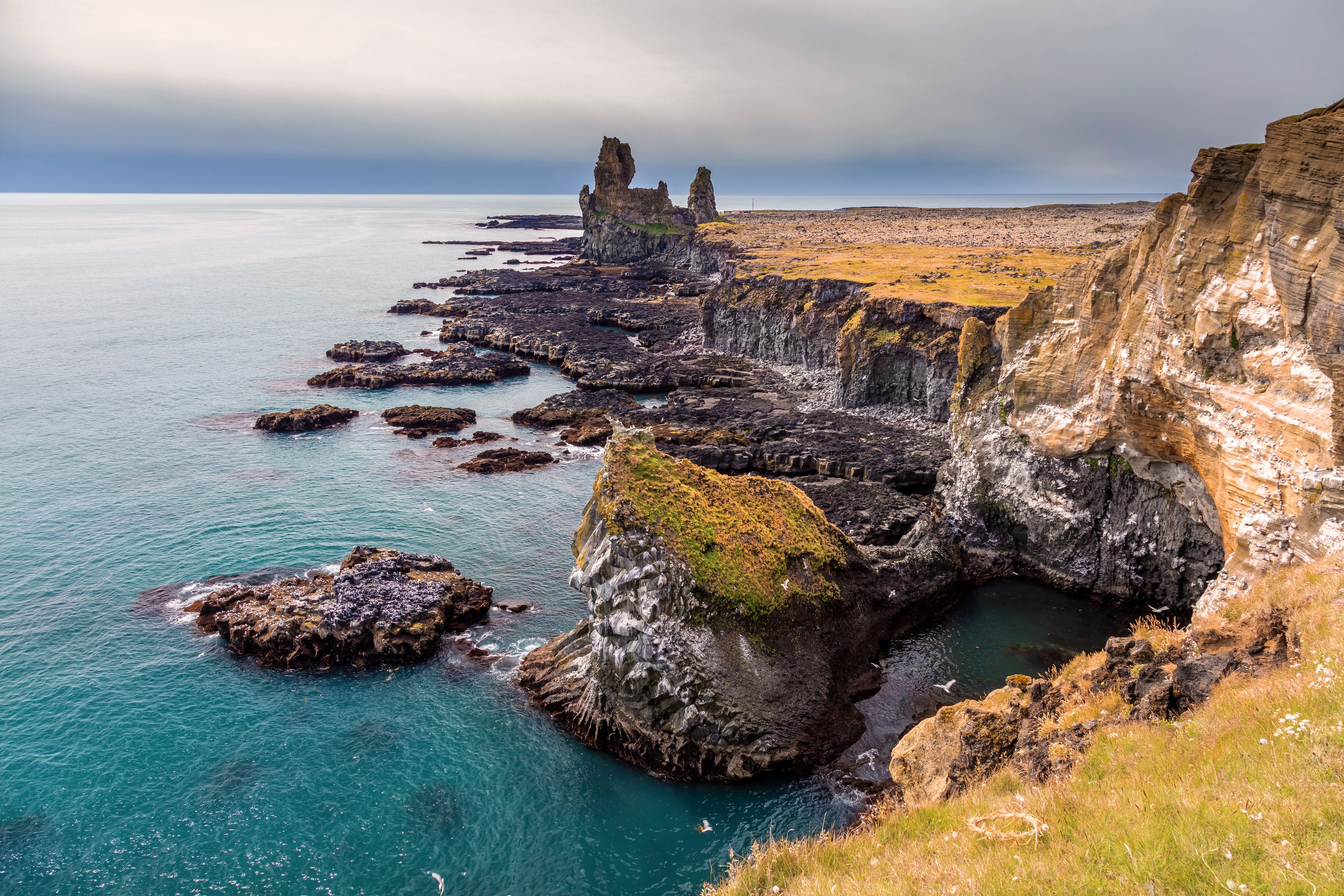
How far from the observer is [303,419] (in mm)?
61719

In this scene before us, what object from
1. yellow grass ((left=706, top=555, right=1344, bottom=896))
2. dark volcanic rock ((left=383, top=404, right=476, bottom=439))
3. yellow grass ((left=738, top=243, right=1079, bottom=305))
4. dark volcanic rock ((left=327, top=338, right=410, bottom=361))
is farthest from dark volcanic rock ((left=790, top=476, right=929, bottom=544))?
dark volcanic rock ((left=327, top=338, right=410, bottom=361))

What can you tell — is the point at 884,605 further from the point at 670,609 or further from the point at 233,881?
the point at 233,881

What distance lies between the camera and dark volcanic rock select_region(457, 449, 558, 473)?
174 ft

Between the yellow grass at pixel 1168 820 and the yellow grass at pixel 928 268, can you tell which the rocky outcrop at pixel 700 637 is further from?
the yellow grass at pixel 928 268

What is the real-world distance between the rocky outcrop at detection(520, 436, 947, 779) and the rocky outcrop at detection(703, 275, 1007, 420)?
96.3 ft

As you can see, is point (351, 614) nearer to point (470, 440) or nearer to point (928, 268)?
point (470, 440)

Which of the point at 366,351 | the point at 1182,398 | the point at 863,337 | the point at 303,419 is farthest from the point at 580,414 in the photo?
the point at 1182,398

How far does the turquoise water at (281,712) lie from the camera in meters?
21.4

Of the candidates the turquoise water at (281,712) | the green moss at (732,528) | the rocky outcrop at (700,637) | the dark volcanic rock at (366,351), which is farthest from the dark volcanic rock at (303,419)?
the green moss at (732,528)

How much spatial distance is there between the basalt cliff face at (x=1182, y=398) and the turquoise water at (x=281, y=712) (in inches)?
696

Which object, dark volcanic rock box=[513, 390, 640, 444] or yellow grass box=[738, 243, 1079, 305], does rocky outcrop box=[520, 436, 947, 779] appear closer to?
dark volcanic rock box=[513, 390, 640, 444]

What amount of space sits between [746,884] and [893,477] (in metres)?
36.8

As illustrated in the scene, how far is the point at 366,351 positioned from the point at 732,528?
71671 mm

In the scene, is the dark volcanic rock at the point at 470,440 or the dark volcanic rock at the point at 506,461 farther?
the dark volcanic rock at the point at 470,440
